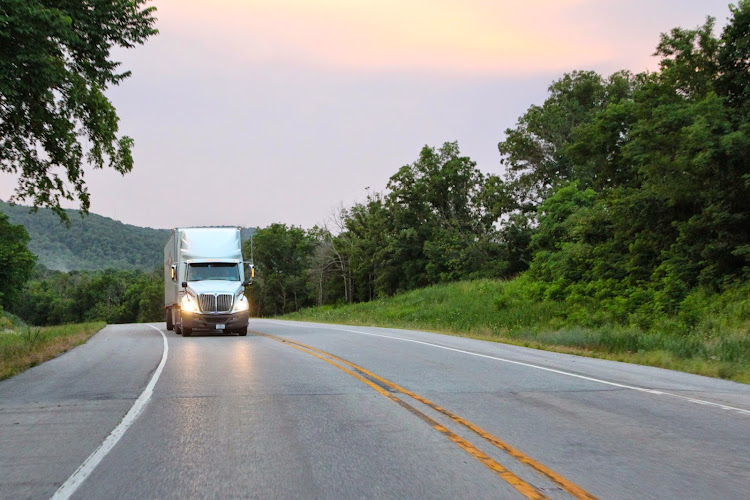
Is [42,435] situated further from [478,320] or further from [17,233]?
[17,233]

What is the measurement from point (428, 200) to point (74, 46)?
51.1 metres

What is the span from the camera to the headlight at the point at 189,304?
24.1 metres

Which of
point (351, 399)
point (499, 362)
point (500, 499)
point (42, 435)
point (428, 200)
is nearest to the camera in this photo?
point (500, 499)

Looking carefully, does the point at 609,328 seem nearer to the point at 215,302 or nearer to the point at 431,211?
the point at 215,302

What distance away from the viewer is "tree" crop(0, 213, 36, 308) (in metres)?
56.3

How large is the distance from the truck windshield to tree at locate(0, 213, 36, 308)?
123ft

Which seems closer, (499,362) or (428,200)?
(499,362)

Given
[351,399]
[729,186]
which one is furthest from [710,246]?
[351,399]

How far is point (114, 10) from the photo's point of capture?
14.5 m

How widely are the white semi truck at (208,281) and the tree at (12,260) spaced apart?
36236mm

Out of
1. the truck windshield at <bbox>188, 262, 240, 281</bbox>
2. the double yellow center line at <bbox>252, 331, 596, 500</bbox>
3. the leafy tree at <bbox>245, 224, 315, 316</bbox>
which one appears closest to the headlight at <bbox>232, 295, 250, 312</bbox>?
the truck windshield at <bbox>188, 262, 240, 281</bbox>

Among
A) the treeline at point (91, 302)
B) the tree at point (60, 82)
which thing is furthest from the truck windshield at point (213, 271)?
the treeline at point (91, 302)

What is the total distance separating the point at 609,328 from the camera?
70.6 ft

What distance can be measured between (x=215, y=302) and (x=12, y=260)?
40521mm
